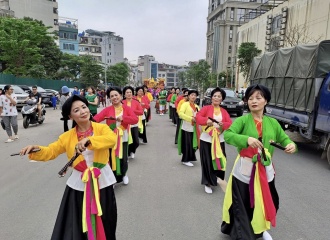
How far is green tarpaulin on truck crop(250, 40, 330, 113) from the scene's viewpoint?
274 inches

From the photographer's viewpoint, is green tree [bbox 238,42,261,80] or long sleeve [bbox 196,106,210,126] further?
green tree [bbox 238,42,261,80]

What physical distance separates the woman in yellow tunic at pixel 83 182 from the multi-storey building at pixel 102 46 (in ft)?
260

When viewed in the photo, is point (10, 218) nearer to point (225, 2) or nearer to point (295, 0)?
point (295, 0)

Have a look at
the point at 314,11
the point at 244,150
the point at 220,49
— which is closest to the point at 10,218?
the point at 244,150

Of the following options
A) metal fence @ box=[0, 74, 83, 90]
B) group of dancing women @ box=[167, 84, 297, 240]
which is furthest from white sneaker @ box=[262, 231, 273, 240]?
metal fence @ box=[0, 74, 83, 90]

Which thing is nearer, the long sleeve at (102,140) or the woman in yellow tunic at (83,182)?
the long sleeve at (102,140)

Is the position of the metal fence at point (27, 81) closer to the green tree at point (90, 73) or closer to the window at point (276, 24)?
the green tree at point (90, 73)

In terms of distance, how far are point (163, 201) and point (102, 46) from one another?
285 feet

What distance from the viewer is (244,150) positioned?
291 cm

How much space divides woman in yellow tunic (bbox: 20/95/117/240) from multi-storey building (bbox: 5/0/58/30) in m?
53.8

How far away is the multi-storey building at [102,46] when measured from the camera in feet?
276

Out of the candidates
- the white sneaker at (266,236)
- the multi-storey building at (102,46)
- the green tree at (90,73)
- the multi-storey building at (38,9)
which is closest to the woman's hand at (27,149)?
the white sneaker at (266,236)

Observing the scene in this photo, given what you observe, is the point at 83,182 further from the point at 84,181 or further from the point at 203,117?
the point at 203,117

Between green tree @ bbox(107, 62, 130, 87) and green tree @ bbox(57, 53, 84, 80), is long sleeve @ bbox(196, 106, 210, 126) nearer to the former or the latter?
green tree @ bbox(57, 53, 84, 80)
